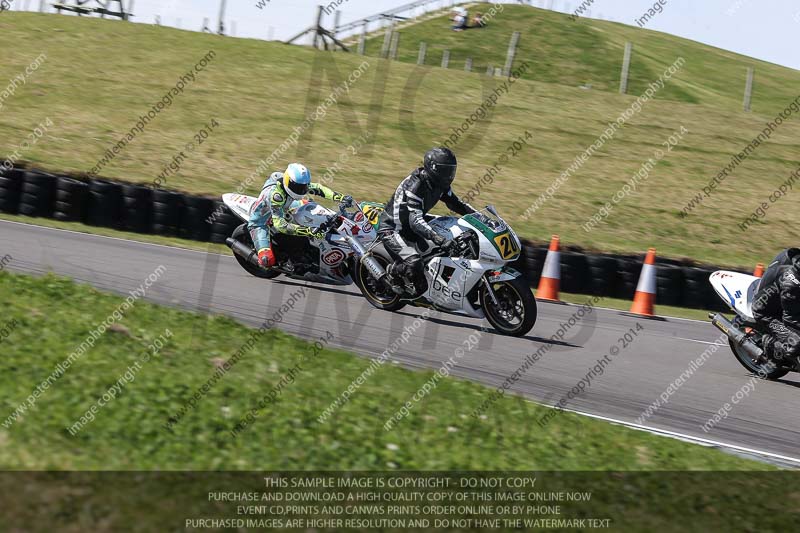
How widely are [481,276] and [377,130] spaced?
660 inches

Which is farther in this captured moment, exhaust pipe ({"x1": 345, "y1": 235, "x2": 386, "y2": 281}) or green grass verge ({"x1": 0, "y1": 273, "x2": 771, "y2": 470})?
exhaust pipe ({"x1": 345, "y1": 235, "x2": 386, "y2": 281})

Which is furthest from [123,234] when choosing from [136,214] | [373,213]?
[373,213]

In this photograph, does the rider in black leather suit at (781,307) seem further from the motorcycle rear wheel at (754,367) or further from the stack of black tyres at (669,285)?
the stack of black tyres at (669,285)

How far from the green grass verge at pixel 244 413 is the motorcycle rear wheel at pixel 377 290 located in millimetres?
2920

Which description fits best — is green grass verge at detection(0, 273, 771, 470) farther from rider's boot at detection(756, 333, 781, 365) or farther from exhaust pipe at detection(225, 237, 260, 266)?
exhaust pipe at detection(225, 237, 260, 266)

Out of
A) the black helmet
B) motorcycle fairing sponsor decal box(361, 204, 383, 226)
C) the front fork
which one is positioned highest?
the black helmet

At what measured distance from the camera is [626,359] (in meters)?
10.0

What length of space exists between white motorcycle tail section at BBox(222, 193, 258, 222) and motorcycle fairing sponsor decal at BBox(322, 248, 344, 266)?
133 cm

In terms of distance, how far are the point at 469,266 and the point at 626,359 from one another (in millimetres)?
1913

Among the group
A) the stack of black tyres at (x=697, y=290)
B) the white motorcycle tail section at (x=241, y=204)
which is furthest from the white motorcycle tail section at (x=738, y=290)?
the white motorcycle tail section at (x=241, y=204)

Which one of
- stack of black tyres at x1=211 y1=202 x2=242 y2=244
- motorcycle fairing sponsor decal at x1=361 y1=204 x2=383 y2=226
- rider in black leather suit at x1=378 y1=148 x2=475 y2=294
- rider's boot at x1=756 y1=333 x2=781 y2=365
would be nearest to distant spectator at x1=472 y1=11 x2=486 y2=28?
stack of black tyres at x1=211 y1=202 x2=242 y2=244

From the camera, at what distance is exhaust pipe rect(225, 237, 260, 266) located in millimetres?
12327

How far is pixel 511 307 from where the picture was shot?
10.1 m

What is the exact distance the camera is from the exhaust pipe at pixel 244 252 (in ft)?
40.4
